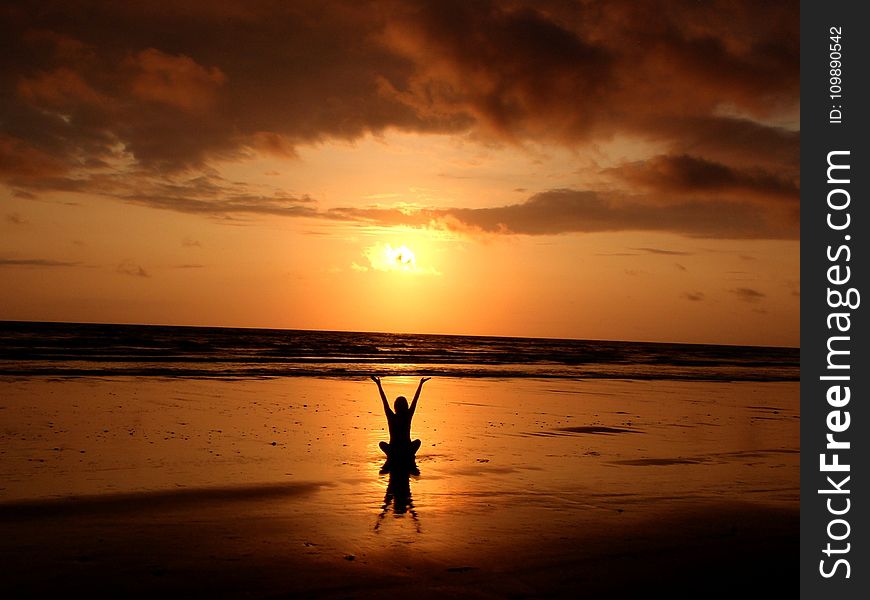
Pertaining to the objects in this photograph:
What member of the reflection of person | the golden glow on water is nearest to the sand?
the golden glow on water

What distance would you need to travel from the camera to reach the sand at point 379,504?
713 centimetres

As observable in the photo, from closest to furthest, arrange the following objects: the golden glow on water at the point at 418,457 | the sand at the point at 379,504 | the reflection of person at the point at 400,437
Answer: the sand at the point at 379,504
the golden glow on water at the point at 418,457
the reflection of person at the point at 400,437

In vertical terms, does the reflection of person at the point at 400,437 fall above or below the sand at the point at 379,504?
above

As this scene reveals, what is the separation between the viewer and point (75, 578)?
22.3ft

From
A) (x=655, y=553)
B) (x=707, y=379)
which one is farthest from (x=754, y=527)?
(x=707, y=379)

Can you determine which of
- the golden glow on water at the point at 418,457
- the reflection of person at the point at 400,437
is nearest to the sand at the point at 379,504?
the golden glow on water at the point at 418,457

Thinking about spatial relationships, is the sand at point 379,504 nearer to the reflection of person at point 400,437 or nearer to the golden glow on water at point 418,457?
the golden glow on water at point 418,457

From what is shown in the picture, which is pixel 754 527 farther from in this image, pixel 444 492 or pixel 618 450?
pixel 618 450

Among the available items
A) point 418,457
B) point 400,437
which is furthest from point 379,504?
point 418,457

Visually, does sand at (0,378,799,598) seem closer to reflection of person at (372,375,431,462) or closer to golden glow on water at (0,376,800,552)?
golden glow on water at (0,376,800,552)

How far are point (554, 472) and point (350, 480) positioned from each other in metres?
3.41

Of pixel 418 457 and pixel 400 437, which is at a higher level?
pixel 400 437

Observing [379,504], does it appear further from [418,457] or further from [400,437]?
[418,457]

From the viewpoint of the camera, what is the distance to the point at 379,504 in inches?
388
